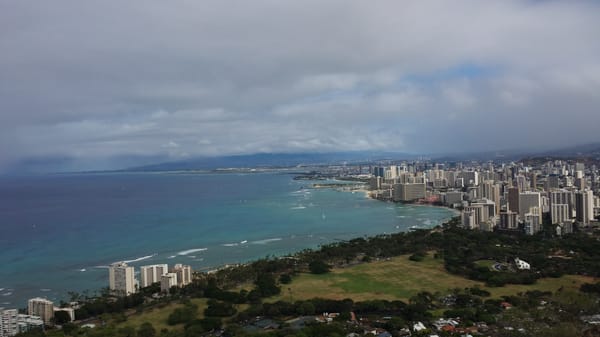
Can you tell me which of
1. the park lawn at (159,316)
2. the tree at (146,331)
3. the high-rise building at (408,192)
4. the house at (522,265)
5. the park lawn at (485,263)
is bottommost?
the park lawn at (485,263)

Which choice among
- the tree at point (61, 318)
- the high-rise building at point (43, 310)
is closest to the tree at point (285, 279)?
the tree at point (61, 318)

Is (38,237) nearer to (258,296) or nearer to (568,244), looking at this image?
(258,296)

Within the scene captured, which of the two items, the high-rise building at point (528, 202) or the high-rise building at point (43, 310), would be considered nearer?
the high-rise building at point (43, 310)

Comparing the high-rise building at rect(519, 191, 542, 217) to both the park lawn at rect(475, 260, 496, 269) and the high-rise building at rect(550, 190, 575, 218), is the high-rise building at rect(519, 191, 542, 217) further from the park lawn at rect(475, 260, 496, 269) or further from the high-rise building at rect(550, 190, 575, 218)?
the park lawn at rect(475, 260, 496, 269)

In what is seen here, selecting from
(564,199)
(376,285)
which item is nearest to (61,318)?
(376,285)

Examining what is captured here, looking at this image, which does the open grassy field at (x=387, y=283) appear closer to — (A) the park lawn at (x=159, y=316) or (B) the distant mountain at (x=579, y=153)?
(A) the park lawn at (x=159, y=316)

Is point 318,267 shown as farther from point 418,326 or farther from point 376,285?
point 418,326

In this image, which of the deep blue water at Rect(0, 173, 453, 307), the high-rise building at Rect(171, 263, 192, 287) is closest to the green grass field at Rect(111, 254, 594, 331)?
the high-rise building at Rect(171, 263, 192, 287)
